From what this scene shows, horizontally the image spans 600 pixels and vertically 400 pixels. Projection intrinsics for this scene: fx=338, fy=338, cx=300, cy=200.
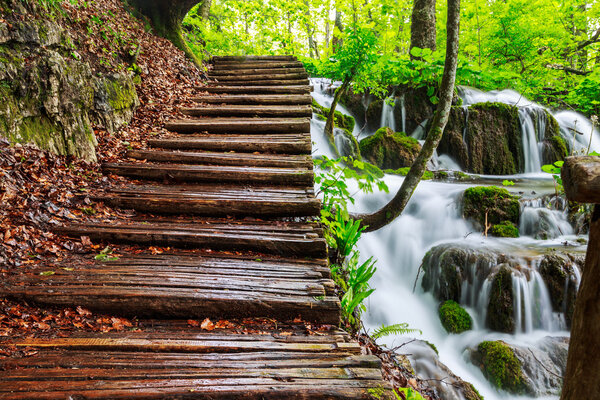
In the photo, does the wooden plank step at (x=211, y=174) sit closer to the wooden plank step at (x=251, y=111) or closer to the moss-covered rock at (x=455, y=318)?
the wooden plank step at (x=251, y=111)

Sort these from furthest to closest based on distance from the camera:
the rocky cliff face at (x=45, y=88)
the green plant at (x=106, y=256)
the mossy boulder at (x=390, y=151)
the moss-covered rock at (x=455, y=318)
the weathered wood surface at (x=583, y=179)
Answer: the mossy boulder at (x=390, y=151)
the moss-covered rock at (x=455, y=318)
the rocky cliff face at (x=45, y=88)
the green plant at (x=106, y=256)
the weathered wood surface at (x=583, y=179)

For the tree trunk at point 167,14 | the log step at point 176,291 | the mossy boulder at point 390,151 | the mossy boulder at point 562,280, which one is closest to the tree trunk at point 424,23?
the mossy boulder at point 390,151

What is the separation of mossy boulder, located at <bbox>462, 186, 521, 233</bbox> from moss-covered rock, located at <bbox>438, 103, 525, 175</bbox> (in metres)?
3.03

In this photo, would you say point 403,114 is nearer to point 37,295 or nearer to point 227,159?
point 227,159

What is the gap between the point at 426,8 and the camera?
378 inches

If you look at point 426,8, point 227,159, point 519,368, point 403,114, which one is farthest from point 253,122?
point 426,8

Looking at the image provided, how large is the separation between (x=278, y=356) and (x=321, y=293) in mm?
634

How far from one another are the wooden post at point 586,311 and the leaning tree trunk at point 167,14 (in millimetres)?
8764

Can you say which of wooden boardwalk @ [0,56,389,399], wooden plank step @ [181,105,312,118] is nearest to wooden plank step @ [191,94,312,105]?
wooden plank step @ [181,105,312,118]

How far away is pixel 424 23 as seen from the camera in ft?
31.9

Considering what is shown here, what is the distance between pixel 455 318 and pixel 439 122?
117 inches

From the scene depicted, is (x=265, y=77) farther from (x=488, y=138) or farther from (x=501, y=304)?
(x=501, y=304)

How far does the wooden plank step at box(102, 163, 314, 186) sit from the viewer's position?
4.15m

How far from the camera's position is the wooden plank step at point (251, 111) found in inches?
244
